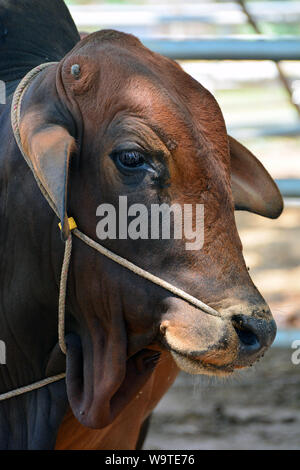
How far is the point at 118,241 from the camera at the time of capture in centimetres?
223

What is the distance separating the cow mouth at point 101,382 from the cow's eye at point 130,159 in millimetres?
513

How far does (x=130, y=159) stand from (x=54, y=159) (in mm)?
190

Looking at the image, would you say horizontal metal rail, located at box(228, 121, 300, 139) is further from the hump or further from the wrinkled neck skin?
the wrinkled neck skin

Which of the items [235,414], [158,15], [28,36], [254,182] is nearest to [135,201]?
[254,182]

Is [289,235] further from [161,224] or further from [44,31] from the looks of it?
[161,224]

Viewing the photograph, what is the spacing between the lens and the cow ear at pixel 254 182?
8.87 feet

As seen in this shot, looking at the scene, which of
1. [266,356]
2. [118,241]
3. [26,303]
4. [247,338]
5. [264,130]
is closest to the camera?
[247,338]

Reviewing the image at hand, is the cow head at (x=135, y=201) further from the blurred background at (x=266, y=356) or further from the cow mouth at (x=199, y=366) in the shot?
the blurred background at (x=266, y=356)

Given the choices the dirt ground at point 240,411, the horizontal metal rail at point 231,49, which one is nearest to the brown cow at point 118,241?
the dirt ground at point 240,411

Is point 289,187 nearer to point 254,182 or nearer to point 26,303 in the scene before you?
point 254,182

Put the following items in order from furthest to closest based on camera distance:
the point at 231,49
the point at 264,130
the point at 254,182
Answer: the point at 264,130, the point at 231,49, the point at 254,182

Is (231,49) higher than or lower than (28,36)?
higher

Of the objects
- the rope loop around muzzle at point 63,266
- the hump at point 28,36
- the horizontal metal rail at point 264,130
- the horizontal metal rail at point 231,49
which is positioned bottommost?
the rope loop around muzzle at point 63,266
